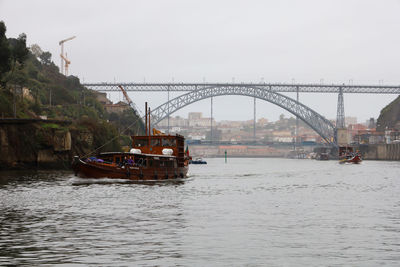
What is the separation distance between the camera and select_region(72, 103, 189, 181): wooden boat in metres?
50.7

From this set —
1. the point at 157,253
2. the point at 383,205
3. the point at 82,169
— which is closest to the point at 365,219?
the point at 383,205

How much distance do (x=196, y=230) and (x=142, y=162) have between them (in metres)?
31.2

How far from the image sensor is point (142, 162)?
174 feet

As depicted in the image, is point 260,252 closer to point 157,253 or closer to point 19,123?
point 157,253

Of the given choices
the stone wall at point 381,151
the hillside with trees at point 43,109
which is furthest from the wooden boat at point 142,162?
the stone wall at point 381,151

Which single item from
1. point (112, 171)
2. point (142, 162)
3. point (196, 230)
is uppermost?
point (142, 162)

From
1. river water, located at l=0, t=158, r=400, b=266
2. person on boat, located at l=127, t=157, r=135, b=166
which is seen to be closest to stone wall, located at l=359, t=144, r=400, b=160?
person on boat, located at l=127, t=157, r=135, b=166

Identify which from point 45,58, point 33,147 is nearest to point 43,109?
point 33,147

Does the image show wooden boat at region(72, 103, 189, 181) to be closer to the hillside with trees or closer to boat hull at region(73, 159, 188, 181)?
boat hull at region(73, 159, 188, 181)

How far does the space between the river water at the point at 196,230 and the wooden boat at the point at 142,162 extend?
1310cm

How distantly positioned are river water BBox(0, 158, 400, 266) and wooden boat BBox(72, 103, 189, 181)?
1310cm

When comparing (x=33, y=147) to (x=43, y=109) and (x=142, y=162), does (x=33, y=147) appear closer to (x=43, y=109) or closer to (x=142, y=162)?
(x=142, y=162)

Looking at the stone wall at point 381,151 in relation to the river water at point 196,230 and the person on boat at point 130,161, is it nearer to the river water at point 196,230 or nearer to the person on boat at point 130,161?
the person on boat at point 130,161

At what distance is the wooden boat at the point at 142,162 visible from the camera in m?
50.7
